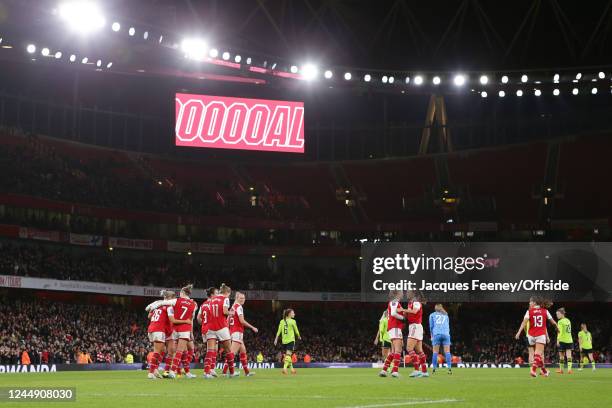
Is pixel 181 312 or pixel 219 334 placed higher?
pixel 181 312

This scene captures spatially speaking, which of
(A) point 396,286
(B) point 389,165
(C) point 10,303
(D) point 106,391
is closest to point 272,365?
(A) point 396,286

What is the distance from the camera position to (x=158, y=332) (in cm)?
2338

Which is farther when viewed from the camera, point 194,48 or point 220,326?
point 194,48

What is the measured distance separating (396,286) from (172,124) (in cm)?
2280

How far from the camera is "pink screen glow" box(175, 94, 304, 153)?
5769 centimetres

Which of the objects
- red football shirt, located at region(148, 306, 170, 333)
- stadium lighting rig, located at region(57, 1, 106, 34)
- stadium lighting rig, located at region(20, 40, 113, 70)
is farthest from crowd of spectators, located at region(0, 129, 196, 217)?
red football shirt, located at region(148, 306, 170, 333)

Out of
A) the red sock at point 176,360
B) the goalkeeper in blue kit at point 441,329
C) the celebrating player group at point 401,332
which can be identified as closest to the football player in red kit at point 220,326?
the red sock at point 176,360

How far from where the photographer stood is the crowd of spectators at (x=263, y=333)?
47812mm

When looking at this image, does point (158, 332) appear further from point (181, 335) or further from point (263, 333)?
point (263, 333)

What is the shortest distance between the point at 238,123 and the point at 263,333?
48.4 feet

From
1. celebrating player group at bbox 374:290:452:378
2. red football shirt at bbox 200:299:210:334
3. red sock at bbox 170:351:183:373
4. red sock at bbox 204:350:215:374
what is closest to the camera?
red sock at bbox 170:351:183:373

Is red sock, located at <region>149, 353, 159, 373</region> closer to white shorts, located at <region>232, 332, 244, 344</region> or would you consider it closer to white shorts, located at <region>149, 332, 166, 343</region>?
white shorts, located at <region>149, 332, 166, 343</region>

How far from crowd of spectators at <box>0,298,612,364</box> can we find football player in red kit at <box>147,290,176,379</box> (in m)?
22.4

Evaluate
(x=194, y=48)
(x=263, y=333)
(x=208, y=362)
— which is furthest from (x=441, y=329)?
(x=263, y=333)
